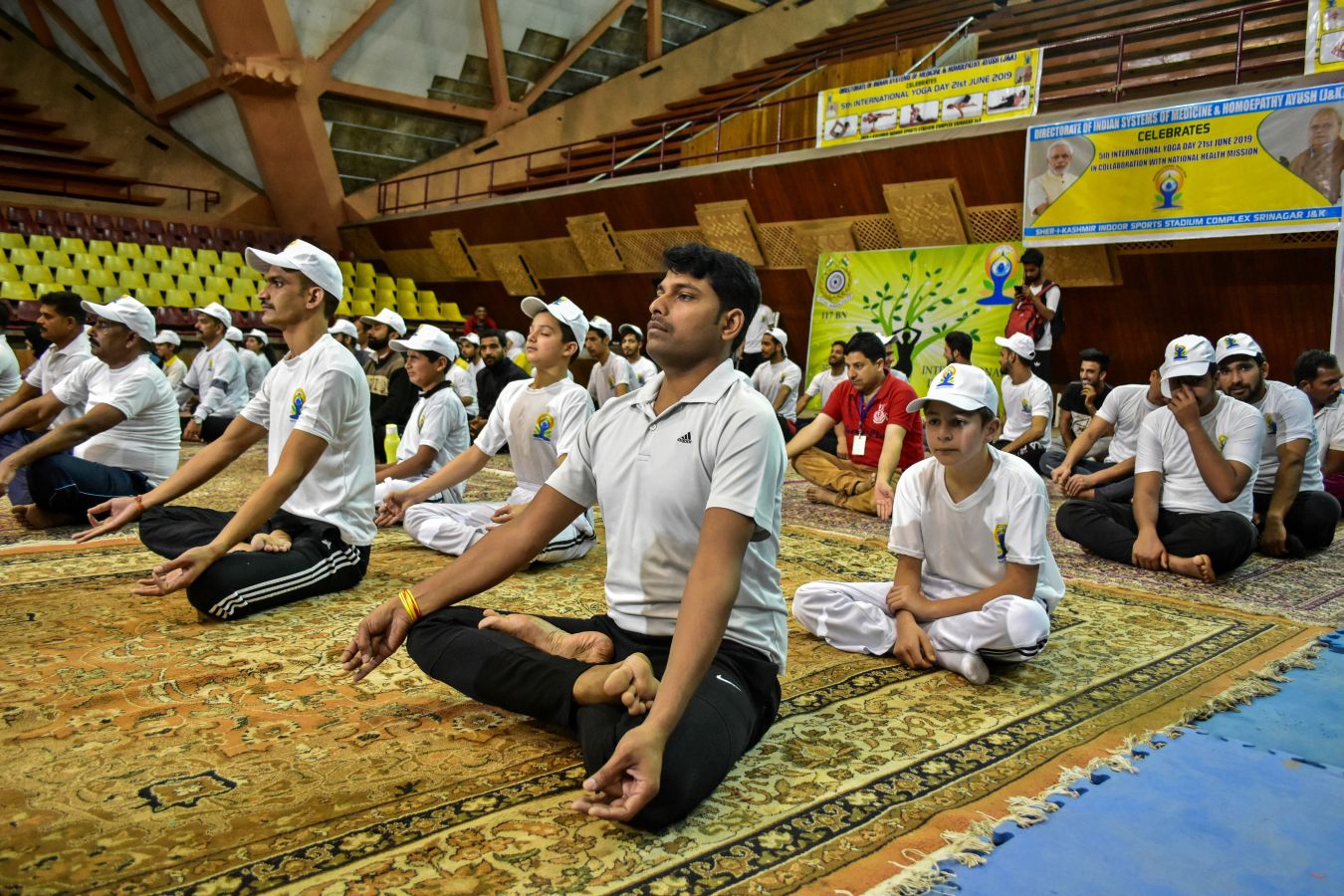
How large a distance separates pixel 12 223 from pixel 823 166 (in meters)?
10.9

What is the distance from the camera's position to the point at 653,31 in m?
17.8

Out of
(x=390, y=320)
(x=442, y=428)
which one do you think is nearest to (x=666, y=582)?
(x=442, y=428)

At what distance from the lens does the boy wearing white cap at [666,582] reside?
5.69ft

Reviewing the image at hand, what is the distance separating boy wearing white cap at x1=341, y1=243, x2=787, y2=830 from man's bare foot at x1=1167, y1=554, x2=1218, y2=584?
2.69 metres

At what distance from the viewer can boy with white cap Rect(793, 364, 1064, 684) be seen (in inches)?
104

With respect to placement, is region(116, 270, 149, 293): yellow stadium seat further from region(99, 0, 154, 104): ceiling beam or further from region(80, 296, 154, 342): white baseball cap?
region(80, 296, 154, 342): white baseball cap

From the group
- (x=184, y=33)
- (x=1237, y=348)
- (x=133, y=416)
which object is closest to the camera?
(x=1237, y=348)

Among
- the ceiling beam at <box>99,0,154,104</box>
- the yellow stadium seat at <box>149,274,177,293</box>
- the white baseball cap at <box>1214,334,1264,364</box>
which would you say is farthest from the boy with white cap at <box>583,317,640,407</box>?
the ceiling beam at <box>99,0,154,104</box>

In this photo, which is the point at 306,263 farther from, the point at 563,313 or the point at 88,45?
the point at 88,45

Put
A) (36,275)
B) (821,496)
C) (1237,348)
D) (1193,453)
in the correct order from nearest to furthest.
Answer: (1193,453), (1237,348), (821,496), (36,275)

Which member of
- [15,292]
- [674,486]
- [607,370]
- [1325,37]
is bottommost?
[674,486]

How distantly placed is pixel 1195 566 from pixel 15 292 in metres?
13.0

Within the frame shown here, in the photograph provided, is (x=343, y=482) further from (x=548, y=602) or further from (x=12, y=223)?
(x=12, y=223)

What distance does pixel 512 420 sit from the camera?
13.9 ft
